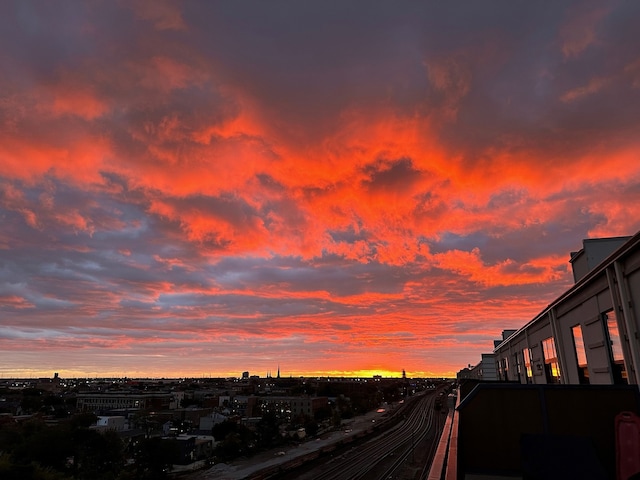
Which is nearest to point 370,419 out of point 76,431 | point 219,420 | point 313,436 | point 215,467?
point 313,436

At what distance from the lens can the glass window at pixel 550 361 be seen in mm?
20234

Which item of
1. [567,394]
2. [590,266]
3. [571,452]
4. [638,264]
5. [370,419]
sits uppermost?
[590,266]

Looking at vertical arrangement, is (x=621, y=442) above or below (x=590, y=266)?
below

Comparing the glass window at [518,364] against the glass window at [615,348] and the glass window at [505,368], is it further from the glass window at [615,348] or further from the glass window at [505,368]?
the glass window at [615,348]

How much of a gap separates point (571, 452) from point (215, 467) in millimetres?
63583

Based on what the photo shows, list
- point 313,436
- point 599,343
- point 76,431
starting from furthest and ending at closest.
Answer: point 313,436
point 76,431
point 599,343

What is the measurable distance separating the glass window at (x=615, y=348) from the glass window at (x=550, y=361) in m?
6.50

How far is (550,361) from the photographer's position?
850 inches

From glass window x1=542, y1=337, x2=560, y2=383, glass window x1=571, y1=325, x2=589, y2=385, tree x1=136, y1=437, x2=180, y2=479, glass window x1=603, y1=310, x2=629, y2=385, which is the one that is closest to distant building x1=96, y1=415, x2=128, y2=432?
tree x1=136, y1=437, x2=180, y2=479

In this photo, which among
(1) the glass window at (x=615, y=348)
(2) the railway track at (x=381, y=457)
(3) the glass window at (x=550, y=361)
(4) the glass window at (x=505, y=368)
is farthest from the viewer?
(2) the railway track at (x=381, y=457)

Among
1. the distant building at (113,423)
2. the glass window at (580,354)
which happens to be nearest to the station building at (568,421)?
the glass window at (580,354)

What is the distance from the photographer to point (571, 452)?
9094mm

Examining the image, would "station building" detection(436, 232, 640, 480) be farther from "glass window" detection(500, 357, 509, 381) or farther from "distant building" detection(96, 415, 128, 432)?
"distant building" detection(96, 415, 128, 432)

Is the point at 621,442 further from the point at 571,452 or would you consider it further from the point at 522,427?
the point at 522,427
